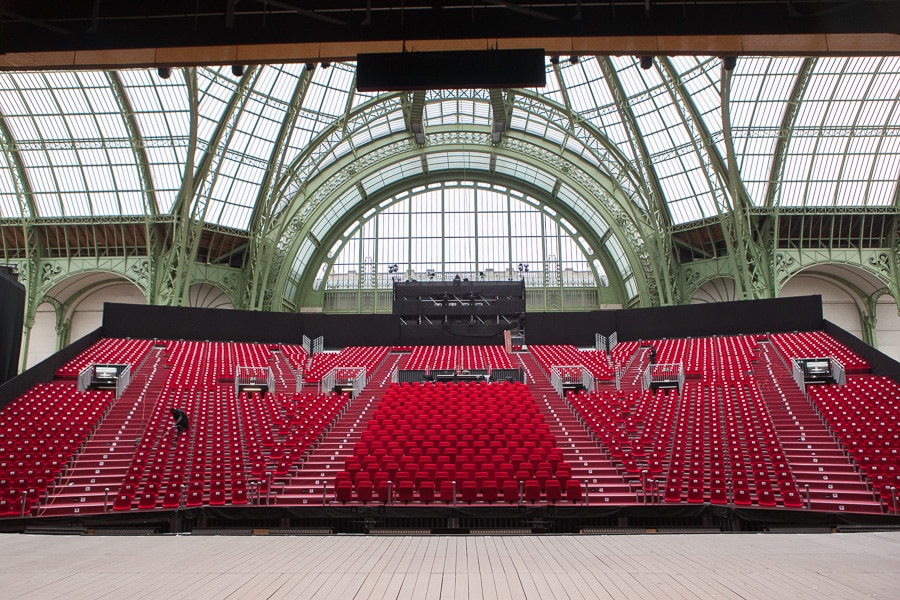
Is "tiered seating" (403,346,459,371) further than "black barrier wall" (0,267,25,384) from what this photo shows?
Yes

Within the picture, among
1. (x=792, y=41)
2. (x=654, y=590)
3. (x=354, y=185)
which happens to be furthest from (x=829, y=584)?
(x=354, y=185)

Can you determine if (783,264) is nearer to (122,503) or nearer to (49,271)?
(122,503)

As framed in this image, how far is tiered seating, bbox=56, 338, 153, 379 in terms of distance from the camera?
29680 mm

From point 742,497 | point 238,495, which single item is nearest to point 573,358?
point 742,497

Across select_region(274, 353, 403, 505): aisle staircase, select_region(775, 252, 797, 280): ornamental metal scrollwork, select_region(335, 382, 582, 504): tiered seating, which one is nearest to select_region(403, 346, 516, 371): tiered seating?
select_region(274, 353, 403, 505): aisle staircase

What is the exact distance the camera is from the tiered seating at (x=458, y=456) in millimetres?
16641

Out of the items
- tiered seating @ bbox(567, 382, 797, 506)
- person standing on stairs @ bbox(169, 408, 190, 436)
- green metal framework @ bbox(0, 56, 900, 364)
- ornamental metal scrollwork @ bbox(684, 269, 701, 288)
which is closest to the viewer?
tiered seating @ bbox(567, 382, 797, 506)

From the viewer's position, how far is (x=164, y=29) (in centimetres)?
904

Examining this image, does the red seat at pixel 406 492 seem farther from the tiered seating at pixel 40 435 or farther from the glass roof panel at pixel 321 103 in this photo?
the glass roof panel at pixel 321 103

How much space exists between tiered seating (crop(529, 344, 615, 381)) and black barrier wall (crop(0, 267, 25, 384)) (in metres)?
25.5

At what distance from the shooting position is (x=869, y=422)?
2133cm

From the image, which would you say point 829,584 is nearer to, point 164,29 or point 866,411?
point 164,29

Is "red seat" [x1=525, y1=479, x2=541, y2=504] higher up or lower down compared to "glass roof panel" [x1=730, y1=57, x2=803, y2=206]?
lower down

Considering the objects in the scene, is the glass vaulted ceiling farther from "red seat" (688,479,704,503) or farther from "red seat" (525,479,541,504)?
"red seat" (525,479,541,504)
